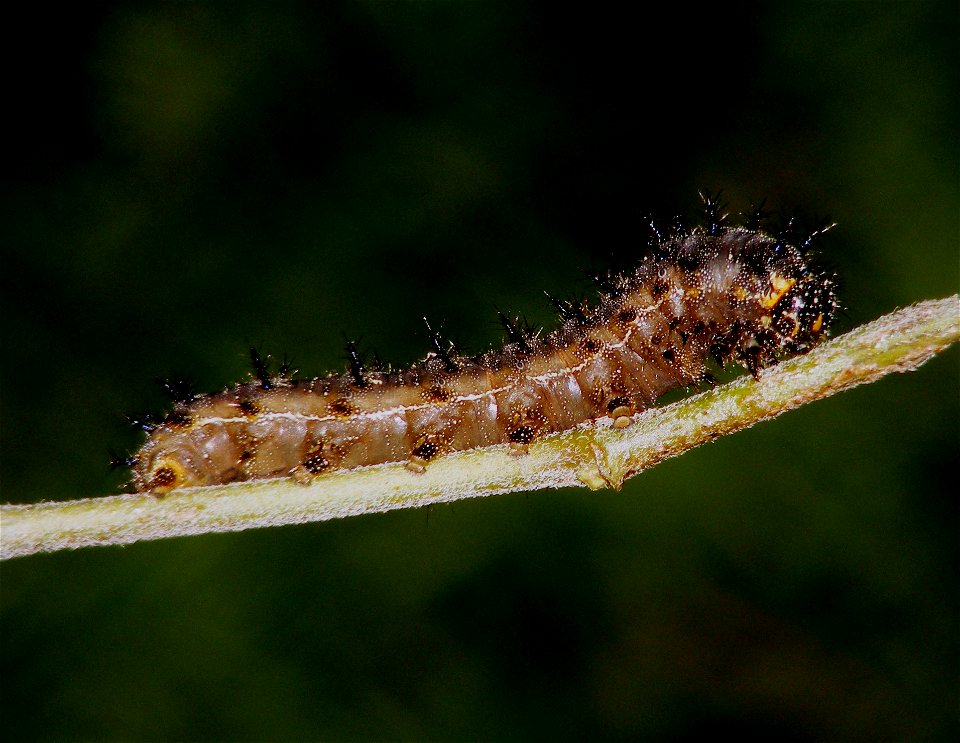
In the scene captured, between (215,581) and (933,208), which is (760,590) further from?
(215,581)

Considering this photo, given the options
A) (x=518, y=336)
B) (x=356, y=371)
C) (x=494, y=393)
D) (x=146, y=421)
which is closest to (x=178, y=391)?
(x=146, y=421)

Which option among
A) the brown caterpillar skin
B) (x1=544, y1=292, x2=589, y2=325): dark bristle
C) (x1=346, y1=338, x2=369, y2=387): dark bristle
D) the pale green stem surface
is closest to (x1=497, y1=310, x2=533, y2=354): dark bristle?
the brown caterpillar skin

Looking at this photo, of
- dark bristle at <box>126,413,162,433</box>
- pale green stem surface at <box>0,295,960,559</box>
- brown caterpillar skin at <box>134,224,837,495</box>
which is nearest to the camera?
pale green stem surface at <box>0,295,960,559</box>

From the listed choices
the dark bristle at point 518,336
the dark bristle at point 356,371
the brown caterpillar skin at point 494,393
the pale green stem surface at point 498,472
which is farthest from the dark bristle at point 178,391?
the dark bristle at point 518,336

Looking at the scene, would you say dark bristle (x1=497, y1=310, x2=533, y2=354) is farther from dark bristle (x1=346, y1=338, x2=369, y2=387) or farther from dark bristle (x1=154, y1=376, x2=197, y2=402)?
dark bristle (x1=154, y1=376, x2=197, y2=402)

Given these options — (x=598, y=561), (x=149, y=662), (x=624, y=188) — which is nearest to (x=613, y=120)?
(x=624, y=188)

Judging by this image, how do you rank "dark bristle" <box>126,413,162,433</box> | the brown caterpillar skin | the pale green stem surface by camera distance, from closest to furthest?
the pale green stem surface
the brown caterpillar skin
"dark bristle" <box>126,413,162,433</box>
